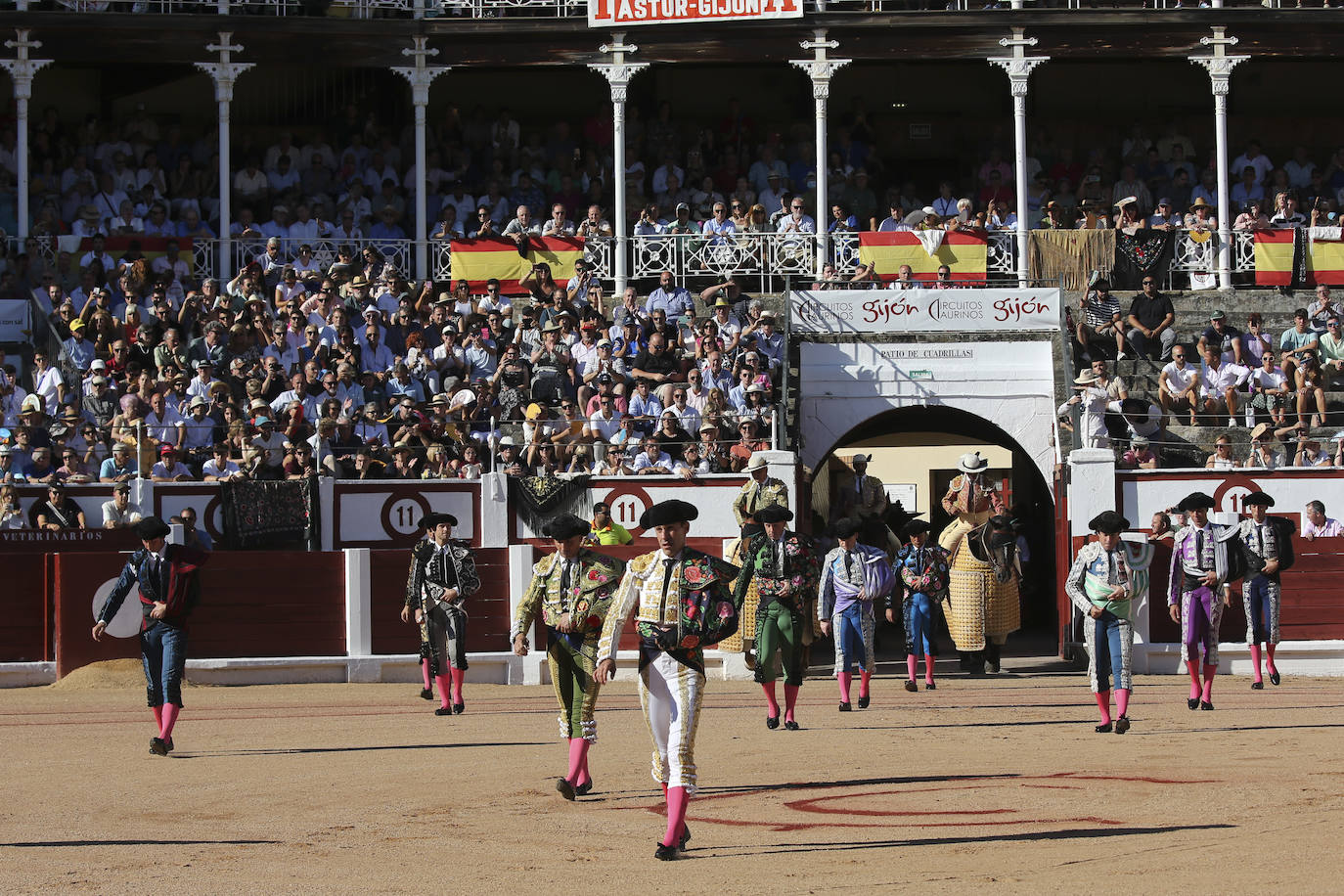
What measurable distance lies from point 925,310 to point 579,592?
12.9m

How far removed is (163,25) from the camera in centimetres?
2427

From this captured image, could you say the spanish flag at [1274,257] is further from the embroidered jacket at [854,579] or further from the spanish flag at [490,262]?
the embroidered jacket at [854,579]

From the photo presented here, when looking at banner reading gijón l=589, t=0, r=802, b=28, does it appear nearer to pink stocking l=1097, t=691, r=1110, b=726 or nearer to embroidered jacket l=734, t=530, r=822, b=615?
embroidered jacket l=734, t=530, r=822, b=615

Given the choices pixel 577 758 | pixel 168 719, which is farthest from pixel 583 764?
pixel 168 719

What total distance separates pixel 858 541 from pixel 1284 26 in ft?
46.9

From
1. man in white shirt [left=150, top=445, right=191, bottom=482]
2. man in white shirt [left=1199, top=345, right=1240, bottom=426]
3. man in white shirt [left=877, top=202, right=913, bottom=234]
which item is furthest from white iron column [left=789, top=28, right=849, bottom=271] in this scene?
man in white shirt [left=150, top=445, right=191, bottom=482]

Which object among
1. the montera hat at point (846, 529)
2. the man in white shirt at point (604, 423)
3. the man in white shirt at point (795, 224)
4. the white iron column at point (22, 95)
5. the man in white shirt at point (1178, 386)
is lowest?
the montera hat at point (846, 529)

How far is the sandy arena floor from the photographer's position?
727cm

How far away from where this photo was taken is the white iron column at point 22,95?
76.0 ft

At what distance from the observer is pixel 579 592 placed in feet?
30.5

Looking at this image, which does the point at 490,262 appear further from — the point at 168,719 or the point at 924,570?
the point at 168,719

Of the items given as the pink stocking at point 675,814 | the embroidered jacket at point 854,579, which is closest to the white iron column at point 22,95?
the embroidered jacket at point 854,579

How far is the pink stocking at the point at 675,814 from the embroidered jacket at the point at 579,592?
170cm

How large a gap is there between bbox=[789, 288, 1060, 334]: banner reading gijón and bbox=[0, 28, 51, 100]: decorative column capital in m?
9.80
